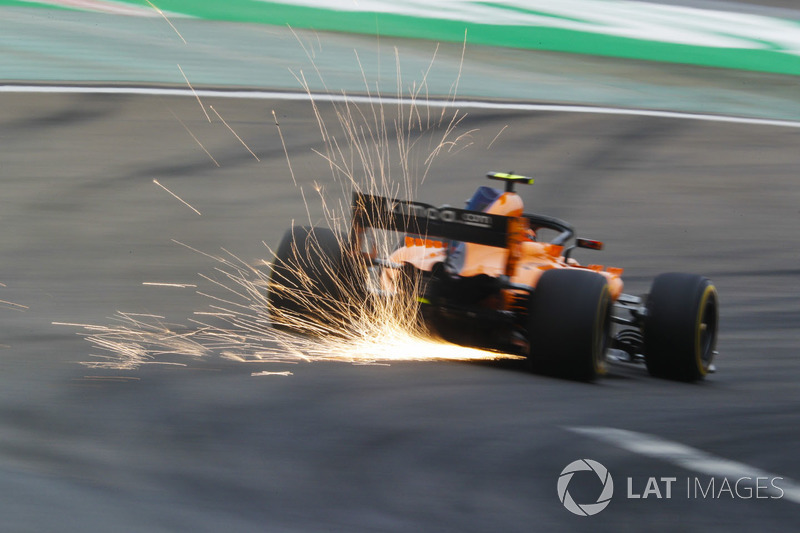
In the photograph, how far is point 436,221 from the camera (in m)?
6.50

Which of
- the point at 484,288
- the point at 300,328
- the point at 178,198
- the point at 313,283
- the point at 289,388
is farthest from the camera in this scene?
the point at 178,198

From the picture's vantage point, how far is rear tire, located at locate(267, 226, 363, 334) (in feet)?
22.1

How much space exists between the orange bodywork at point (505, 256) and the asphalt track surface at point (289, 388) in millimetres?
564

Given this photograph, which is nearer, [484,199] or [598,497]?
[598,497]

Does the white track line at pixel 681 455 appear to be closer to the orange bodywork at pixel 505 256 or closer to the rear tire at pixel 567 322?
the rear tire at pixel 567 322

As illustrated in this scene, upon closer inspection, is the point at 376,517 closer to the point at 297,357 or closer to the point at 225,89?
the point at 297,357

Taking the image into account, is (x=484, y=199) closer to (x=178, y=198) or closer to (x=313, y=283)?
(x=313, y=283)

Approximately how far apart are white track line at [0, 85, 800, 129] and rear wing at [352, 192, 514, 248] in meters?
8.10

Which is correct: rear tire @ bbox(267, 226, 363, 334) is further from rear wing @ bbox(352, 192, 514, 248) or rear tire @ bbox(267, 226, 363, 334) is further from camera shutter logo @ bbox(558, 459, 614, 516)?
camera shutter logo @ bbox(558, 459, 614, 516)

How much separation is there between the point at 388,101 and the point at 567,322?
370 inches

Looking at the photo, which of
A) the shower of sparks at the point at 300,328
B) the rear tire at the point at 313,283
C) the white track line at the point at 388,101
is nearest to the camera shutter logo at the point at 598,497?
the shower of sparks at the point at 300,328

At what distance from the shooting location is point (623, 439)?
5.29m

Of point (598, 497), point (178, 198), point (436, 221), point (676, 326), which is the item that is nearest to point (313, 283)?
point (436, 221)

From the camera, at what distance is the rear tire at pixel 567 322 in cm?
620
